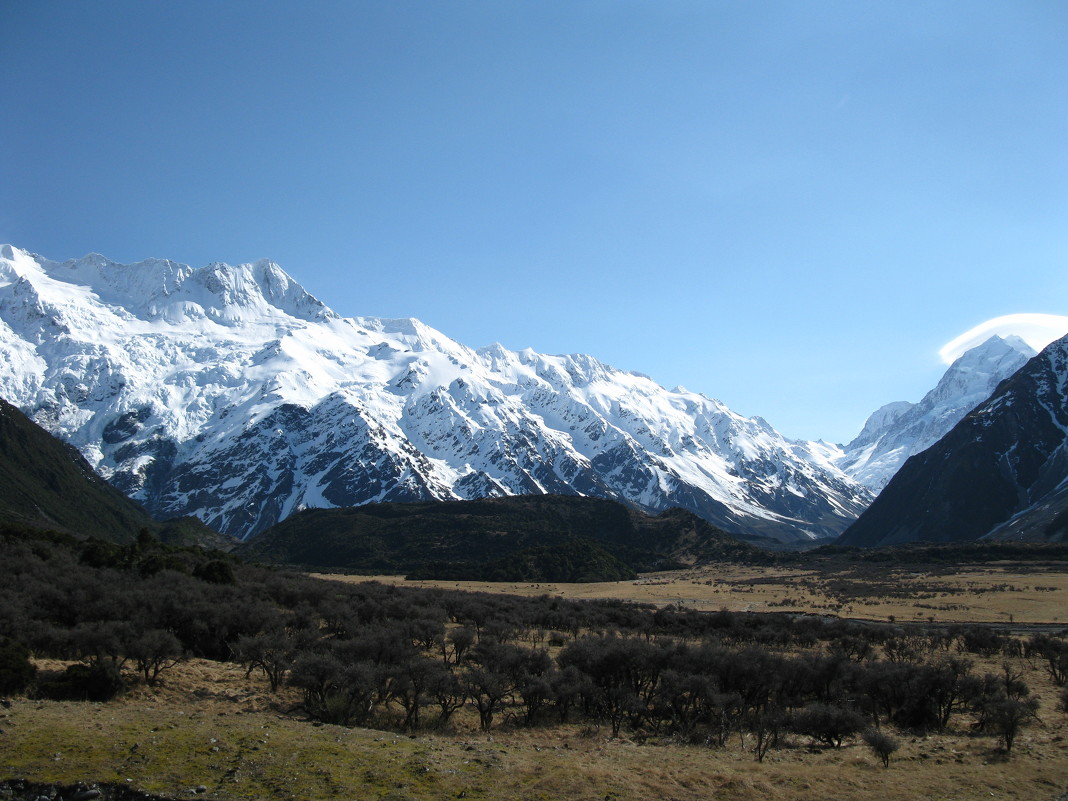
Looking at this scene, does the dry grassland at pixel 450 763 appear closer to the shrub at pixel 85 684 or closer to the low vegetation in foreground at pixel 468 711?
the low vegetation in foreground at pixel 468 711

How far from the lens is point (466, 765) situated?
25359 mm

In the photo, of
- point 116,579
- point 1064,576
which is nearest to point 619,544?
point 1064,576

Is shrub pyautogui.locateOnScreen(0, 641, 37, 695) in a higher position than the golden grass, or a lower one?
higher

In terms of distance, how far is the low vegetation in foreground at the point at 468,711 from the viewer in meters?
23.8

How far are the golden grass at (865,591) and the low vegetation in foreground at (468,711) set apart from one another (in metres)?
33.5

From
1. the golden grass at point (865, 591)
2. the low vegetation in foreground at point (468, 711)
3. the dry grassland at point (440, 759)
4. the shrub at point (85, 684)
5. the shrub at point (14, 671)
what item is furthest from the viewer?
the golden grass at point (865, 591)

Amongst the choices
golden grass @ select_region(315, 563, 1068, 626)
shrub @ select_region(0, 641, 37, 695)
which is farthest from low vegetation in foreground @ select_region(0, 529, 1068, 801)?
golden grass @ select_region(315, 563, 1068, 626)

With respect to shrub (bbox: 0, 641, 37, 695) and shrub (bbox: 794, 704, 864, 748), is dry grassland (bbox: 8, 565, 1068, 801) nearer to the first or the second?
shrub (bbox: 794, 704, 864, 748)

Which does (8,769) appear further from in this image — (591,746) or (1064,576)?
(1064,576)

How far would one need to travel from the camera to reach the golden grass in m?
86.9

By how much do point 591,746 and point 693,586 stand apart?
4325 inches

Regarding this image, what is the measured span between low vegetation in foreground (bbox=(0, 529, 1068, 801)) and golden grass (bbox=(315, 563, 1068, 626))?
33.5 meters

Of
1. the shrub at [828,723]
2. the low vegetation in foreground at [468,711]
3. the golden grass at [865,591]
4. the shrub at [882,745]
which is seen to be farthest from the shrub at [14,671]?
the golden grass at [865,591]

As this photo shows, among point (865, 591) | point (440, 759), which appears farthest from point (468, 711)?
point (865, 591)
